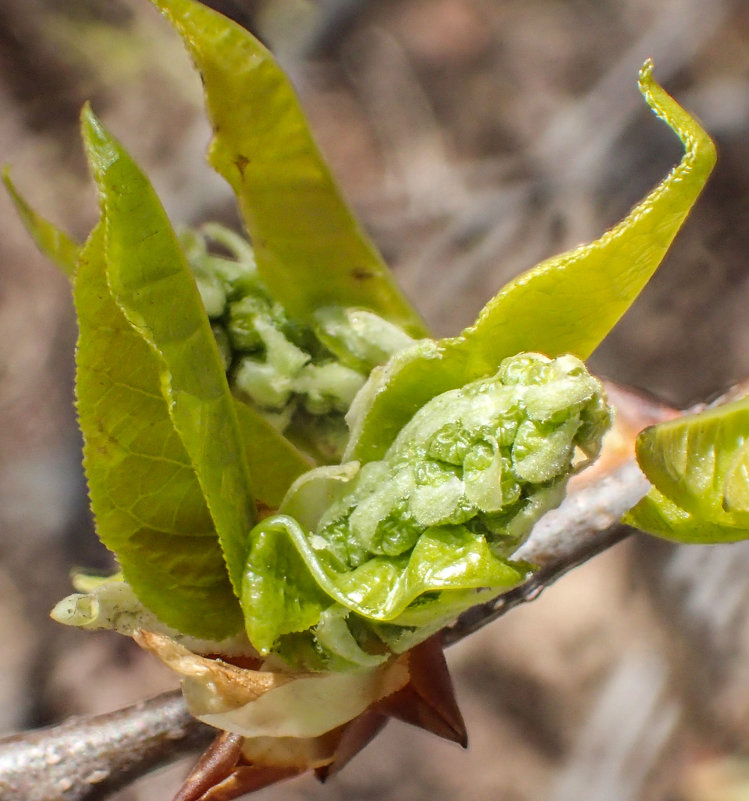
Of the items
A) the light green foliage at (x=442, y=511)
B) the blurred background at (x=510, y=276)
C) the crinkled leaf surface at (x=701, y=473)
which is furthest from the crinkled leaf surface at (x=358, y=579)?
the blurred background at (x=510, y=276)

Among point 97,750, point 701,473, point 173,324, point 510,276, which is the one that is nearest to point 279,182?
point 173,324

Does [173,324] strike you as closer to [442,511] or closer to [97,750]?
[442,511]

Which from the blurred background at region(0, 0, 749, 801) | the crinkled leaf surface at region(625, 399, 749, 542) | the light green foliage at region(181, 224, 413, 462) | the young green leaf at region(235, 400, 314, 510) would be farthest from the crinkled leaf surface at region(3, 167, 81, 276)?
the blurred background at region(0, 0, 749, 801)

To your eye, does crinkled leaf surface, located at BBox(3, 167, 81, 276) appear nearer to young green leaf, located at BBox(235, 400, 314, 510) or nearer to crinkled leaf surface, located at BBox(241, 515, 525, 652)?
young green leaf, located at BBox(235, 400, 314, 510)

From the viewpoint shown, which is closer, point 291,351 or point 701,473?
point 701,473

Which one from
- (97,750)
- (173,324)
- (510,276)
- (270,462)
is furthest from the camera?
(510,276)

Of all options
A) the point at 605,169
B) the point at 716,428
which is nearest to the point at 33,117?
the point at 605,169

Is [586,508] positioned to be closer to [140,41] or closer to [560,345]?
[560,345]
